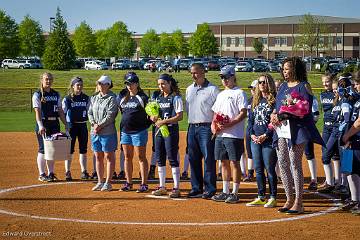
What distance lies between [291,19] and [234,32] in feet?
38.0

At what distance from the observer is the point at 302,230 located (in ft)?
22.9

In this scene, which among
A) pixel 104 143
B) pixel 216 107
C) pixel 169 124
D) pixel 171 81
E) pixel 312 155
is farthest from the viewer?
pixel 312 155

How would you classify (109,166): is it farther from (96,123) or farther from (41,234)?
(41,234)

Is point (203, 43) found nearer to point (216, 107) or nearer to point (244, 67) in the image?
point (244, 67)

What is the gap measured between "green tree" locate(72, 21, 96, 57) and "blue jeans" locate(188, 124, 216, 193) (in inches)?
2868

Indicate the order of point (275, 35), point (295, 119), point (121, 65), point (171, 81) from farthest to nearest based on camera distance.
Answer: point (275, 35) → point (121, 65) → point (171, 81) → point (295, 119)

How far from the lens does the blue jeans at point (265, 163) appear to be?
832cm

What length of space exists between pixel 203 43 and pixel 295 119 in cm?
8256

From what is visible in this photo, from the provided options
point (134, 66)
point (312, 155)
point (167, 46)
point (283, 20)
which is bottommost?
point (312, 155)

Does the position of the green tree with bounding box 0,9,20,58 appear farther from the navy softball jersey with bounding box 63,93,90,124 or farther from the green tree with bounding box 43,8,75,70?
the navy softball jersey with bounding box 63,93,90,124

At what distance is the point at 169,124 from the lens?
9.07 m

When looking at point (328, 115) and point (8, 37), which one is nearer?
point (328, 115)

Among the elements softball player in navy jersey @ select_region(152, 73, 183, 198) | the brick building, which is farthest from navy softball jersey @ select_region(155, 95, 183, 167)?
the brick building

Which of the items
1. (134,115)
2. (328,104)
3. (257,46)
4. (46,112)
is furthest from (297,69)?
(257,46)
